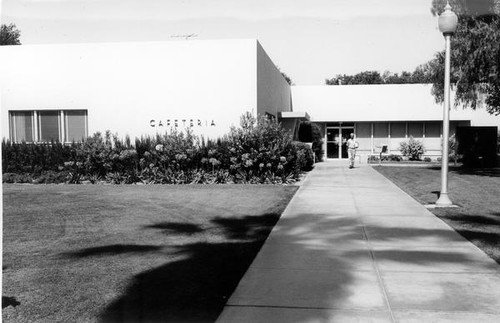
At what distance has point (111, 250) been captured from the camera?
262 inches

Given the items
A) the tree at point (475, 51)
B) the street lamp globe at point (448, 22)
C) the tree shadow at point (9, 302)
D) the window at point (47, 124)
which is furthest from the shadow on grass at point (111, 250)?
the tree at point (475, 51)

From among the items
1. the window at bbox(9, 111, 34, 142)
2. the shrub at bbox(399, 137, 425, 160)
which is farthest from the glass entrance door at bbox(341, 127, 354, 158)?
the window at bbox(9, 111, 34, 142)

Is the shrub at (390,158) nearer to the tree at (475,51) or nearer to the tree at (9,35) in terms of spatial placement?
the tree at (475,51)

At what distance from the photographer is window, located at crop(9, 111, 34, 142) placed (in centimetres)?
1939

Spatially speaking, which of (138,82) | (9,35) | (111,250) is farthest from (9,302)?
(9,35)

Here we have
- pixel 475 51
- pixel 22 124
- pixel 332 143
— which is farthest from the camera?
pixel 332 143

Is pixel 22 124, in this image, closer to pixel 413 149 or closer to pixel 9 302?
pixel 9 302

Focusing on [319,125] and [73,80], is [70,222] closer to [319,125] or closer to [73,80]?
[73,80]

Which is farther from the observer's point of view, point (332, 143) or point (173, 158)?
point (332, 143)

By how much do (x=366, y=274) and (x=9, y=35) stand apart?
2444 inches

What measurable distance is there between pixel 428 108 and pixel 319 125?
22.9ft

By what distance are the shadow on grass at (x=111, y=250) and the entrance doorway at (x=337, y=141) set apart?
26998mm

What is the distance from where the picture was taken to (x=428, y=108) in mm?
31875

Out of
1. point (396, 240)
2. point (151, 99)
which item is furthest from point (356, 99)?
point (396, 240)
